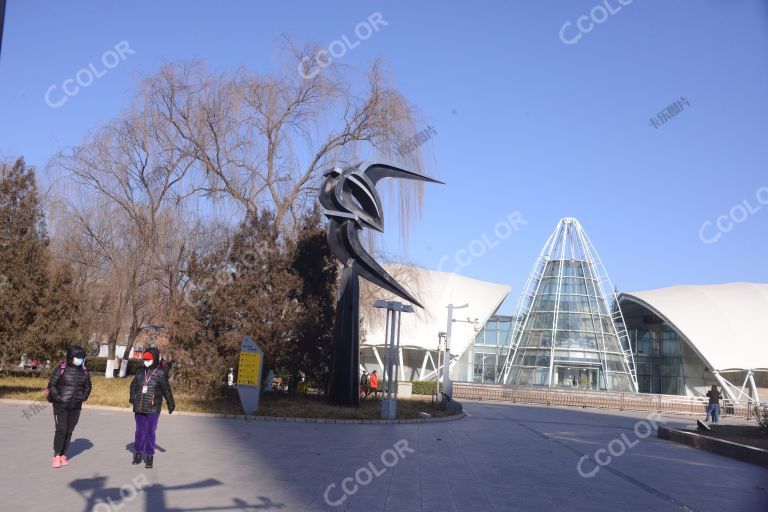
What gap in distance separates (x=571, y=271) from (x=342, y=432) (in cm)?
3803

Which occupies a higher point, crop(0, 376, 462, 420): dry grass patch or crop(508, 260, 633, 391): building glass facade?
crop(508, 260, 633, 391): building glass facade

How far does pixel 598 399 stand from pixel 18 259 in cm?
2989

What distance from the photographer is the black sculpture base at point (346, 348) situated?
17.2m

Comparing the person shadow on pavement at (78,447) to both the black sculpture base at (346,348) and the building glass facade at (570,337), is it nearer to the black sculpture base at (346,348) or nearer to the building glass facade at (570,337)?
the black sculpture base at (346,348)

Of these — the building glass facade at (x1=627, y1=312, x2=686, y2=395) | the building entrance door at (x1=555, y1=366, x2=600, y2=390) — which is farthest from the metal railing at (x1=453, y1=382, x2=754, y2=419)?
A: the building glass facade at (x1=627, y1=312, x2=686, y2=395)

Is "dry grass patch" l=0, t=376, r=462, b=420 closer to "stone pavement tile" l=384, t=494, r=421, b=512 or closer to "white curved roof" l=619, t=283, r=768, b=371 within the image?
"stone pavement tile" l=384, t=494, r=421, b=512

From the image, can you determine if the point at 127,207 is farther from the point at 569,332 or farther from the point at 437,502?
the point at 569,332

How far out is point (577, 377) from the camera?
4509cm

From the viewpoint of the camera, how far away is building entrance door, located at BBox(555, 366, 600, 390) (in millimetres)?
44750

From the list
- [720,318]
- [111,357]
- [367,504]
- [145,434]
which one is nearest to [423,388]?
[111,357]

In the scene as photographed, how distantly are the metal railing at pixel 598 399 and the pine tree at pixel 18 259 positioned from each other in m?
24.4

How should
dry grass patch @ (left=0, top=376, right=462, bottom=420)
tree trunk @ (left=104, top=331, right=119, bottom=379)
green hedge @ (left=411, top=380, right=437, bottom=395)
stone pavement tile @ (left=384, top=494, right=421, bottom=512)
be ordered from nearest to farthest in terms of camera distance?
stone pavement tile @ (left=384, top=494, right=421, bottom=512), dry grass patch @ (left=0, top=376, right=462, bottom=420), tree trunk @ (left=104, top=331, right=119, bottom=379), green hedge @ (left=411, top=380, right=437, bottom=395)

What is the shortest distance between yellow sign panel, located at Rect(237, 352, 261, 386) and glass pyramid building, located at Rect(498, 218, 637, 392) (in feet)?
109

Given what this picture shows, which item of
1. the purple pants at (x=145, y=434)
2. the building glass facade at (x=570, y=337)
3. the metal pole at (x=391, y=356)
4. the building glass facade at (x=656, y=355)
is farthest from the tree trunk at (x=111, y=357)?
the building glass facade at (x=656, y=355)
